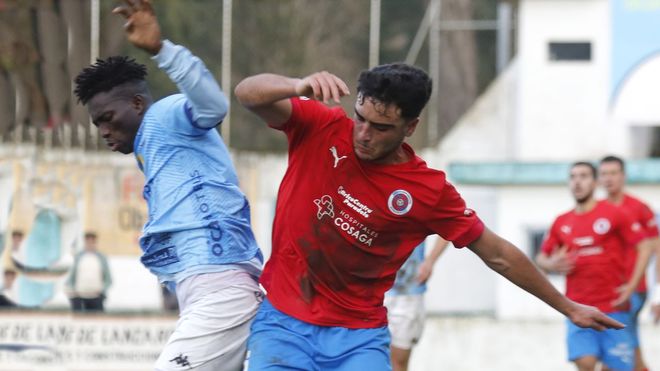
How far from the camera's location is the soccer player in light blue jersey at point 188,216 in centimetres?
546

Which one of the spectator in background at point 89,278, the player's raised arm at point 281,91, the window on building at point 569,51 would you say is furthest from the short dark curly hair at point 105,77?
the window on building at point 569,51

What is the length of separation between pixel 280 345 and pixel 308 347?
4.8 inches

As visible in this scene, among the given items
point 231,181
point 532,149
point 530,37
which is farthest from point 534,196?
point 231,181

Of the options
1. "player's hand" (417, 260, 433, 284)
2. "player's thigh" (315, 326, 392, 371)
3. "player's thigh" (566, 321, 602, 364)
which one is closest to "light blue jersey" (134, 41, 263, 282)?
"player's thigh" (315, 326, 392, 371)

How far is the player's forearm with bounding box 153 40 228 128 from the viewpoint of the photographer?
16.6 ft

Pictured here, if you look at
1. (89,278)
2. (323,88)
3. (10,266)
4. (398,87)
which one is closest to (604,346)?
(398,87)

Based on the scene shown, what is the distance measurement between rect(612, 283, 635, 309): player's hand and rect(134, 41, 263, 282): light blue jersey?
5.32 metres

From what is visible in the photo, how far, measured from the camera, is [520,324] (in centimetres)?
1672

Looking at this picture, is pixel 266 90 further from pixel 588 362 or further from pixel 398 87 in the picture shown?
pixel 588 362

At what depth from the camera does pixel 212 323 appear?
18.0ft

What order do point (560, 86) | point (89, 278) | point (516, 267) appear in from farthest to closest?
point (560, 86) < point (89, 278) < point (516, 267)

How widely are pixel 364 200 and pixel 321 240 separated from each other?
26 cm

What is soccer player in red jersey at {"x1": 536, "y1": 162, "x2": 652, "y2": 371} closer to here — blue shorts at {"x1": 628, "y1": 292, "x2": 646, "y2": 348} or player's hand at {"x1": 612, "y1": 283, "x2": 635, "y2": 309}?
player's hand at {"x1": 612, "y1": 283, "x2": 635, "y2": 309}

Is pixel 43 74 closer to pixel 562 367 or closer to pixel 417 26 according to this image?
pixel 417 26
